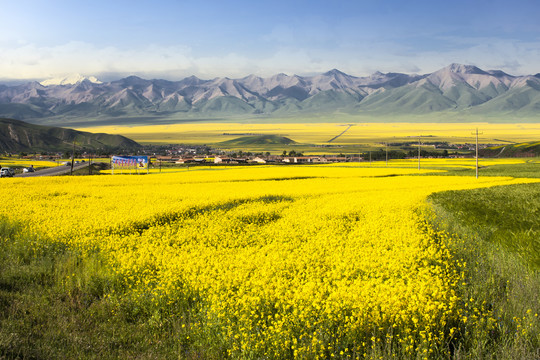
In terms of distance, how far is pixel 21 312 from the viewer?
9211mm

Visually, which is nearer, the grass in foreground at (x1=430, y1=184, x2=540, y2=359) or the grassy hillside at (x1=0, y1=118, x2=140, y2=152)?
the grass in foreground at (x1=430, y1=184, x2=540, y2=359)

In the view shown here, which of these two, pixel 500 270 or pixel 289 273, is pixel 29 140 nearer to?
pixel 289 273

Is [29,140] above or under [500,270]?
under

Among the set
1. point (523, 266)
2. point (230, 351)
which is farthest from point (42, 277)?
point (523, 266)

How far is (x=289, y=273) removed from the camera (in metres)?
9.73

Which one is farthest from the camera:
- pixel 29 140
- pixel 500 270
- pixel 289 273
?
pixel 29 140

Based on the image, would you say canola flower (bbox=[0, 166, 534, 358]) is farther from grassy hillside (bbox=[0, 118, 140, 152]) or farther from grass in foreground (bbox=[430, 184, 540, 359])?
grassy hillside (bbox=[0, 118, 140, 152])

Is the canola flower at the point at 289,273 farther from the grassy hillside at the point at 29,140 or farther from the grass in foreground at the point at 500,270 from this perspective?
the grassy hillside at the point at 29,140

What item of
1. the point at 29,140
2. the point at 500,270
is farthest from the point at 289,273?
the point at 29,140

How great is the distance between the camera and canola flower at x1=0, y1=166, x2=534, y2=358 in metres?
7.23

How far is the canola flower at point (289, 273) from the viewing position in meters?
7.23

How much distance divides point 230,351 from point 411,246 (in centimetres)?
624

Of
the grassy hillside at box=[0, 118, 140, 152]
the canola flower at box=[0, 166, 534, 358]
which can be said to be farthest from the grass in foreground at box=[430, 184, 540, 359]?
the grassy hillside at box=[0, 118, 140, 152]

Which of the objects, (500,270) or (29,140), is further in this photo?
(29,140)
